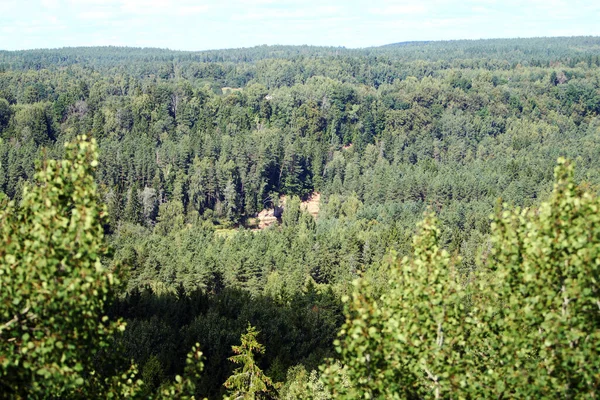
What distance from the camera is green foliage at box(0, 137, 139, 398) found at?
10492mm

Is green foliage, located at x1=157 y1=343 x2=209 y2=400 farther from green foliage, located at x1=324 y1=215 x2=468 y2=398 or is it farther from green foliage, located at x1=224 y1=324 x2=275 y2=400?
green foliage, located at x1=224 y1=324 x2=275 y2=400

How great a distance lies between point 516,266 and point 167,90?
557 ft

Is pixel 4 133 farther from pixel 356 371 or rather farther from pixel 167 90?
pixel 356 371

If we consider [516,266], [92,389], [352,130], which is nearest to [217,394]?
[92,389]

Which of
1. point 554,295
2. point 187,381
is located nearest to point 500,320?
point 554,295

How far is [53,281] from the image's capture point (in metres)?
10.6

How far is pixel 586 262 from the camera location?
1089 centimetres

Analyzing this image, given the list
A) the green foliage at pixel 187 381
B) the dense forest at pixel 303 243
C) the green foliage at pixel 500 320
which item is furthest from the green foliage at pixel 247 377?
the green foliage at pixel 187 381

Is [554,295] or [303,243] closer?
[554,295]

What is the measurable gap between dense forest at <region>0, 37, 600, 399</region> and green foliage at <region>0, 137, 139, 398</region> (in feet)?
0.15

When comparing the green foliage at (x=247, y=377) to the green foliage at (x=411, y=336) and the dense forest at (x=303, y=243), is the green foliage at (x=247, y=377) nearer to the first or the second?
the dense forest at (x=303, y=243)

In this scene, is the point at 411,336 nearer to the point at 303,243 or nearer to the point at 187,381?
the point at 187,381

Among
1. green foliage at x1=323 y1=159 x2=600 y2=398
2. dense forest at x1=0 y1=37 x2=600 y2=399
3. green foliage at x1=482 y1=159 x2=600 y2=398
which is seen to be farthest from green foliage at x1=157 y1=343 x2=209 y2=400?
green foliage at x1=482 y1=159 x2=600 y2=398

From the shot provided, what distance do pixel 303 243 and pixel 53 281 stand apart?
71.7m
